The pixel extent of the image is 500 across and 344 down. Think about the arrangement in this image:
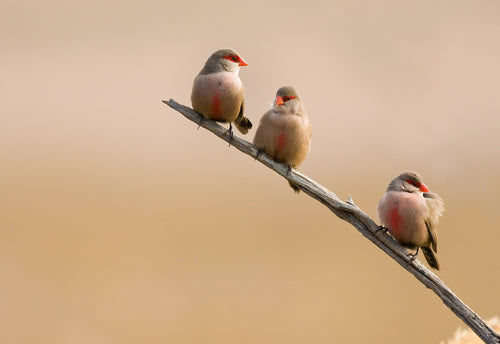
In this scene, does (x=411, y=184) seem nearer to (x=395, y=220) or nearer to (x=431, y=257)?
(x=395, y=220)

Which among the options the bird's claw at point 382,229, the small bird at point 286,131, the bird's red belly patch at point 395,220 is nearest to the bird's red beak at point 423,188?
the bird's red belly patch at point 395,220

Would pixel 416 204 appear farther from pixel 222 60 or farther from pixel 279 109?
pixel 222 60

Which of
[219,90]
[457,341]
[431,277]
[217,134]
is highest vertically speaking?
[219,90]

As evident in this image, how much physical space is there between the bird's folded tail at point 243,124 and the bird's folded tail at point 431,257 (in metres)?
1.68

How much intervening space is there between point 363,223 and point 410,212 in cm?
35

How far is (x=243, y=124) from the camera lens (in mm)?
4902

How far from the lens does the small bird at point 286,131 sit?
466 centimetres

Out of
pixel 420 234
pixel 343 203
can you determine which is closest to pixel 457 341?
pixel 420 234

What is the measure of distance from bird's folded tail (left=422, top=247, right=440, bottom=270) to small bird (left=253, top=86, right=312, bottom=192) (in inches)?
43.2

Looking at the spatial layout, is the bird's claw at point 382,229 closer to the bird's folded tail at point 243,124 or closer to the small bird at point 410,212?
the small bird at point 410,212

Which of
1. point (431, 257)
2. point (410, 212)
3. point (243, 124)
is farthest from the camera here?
point (243, 124)

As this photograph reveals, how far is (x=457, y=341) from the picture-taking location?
16.3 feet

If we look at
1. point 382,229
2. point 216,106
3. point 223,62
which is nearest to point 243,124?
point 216,106

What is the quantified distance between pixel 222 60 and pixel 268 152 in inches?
31.7
